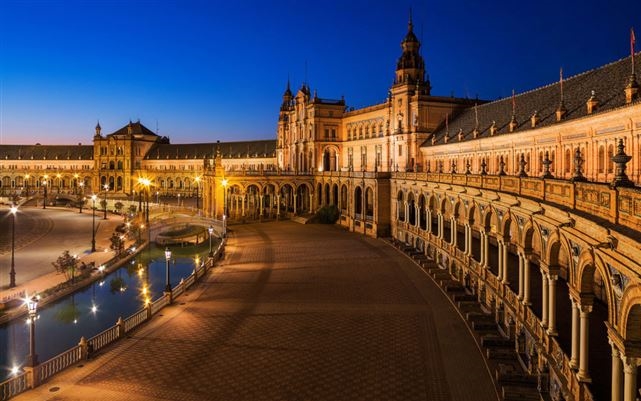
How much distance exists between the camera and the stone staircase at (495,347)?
56.3 ft

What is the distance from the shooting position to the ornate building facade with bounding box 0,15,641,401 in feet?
40.9

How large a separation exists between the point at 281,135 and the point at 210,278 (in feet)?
226

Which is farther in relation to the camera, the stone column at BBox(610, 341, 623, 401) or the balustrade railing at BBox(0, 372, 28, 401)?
the balustrade railing at BBox(0, 372, 28, 401)

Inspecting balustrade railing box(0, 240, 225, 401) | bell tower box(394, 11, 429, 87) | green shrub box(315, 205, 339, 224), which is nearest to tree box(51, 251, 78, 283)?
balustrade railing box(0, 240, 225, 401)

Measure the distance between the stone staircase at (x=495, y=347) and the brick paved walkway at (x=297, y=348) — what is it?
553 mm

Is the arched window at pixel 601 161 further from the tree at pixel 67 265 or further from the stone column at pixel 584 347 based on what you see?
the tree at pixel 67 265

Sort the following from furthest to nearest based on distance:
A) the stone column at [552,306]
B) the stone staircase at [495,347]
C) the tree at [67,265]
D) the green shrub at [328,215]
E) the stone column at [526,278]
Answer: the green shrub at [328,215], the tree at [67,265], the stone column at [526,278], the stone column at [552,306], the stone staircase at [495,347]

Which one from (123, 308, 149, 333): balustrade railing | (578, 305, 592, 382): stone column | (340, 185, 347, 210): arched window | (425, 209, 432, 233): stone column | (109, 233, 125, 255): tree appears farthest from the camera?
(340, 185, 347, 210): arched window

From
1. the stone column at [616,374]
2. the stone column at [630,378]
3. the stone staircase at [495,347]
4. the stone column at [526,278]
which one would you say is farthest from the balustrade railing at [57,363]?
the stone column at [630,378]

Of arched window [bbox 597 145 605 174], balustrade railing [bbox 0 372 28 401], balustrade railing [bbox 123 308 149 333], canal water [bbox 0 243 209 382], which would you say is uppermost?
arched window [bbox 597 145 605 174]

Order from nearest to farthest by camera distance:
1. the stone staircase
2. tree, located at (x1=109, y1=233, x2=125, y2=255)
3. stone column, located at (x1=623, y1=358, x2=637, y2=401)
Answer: stone column, located at (x1=623, y1=358, x2=637, y2=401)
the stone staircase
tree, located at (x1=109, y1=233, x2=125, y2=255)

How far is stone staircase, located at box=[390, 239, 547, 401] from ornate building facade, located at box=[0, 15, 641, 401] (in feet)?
0.91

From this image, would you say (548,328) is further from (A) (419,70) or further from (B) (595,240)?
(A) (419,70)

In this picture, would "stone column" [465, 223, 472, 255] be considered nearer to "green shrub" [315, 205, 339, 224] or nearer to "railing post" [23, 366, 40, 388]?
"railing post" [23, 366, 40, 388]
